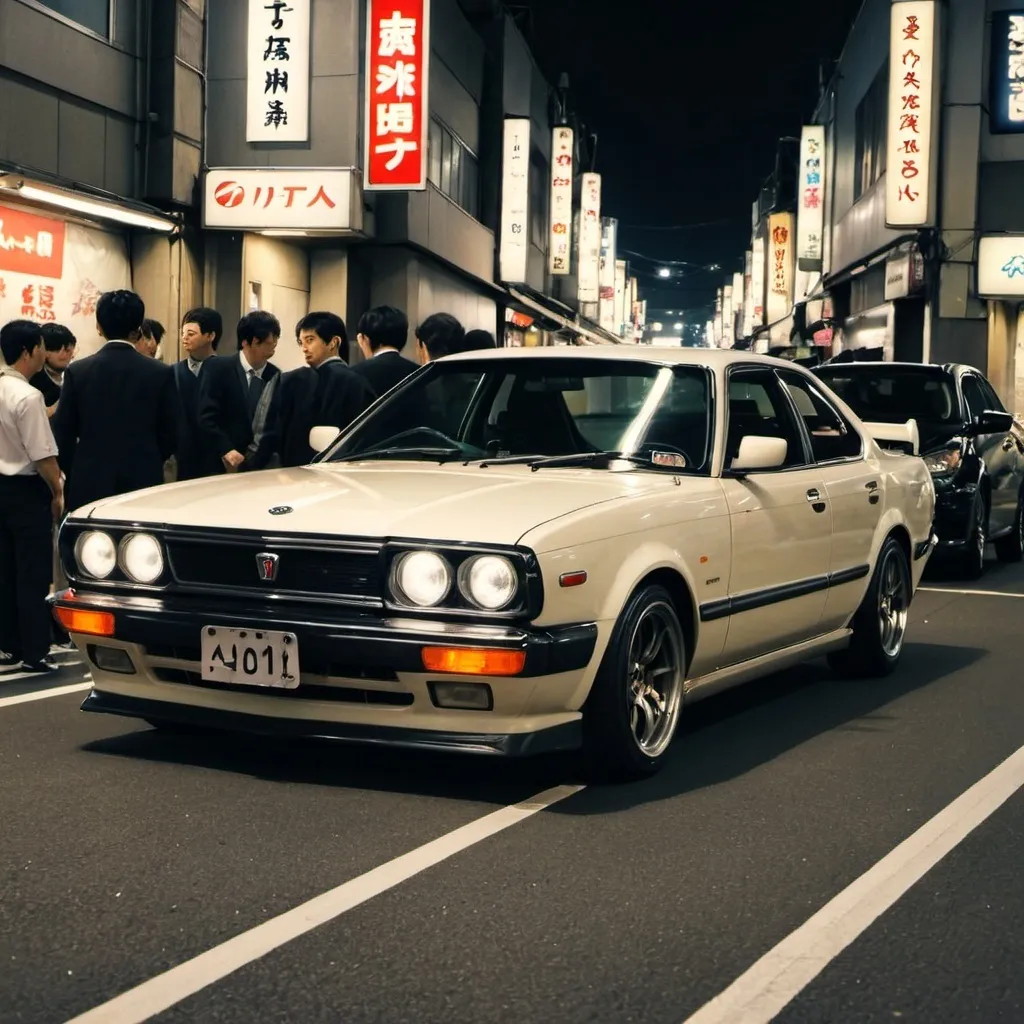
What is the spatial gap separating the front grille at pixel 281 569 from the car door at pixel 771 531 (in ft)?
5.05

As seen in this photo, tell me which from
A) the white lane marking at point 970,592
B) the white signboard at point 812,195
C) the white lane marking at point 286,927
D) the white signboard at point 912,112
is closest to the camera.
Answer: the white lane marking at point 286,927

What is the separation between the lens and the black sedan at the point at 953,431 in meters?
11.5

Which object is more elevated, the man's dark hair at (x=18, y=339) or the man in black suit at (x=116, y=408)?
the man's dark hair at (x=18, y=339)

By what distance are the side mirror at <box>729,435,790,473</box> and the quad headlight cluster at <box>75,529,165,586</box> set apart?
6.80 ft

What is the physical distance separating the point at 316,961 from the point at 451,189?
24580 millimetres

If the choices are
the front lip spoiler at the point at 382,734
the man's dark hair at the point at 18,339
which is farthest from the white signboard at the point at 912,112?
the front lip spoiler at the point at 382,734

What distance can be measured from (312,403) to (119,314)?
1.07 meters

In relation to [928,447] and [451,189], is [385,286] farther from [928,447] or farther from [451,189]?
[928,447]

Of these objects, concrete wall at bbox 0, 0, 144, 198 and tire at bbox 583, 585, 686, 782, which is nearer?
tire at bbox 583, 585, 686, 782

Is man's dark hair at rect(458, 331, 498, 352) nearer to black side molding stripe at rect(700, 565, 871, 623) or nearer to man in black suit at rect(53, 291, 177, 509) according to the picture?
man in black suit at rect(53, 291, 177, 509)

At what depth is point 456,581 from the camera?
457cm

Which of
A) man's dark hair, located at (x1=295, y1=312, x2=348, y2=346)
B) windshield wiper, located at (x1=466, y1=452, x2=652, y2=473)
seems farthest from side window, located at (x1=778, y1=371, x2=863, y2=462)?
man's dark hair, located at (x1=295, y1=312, x2=348, y2=346)

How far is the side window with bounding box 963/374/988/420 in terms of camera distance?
11945mm

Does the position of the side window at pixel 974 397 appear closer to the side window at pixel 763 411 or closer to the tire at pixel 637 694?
the side window at pixel 763 411
